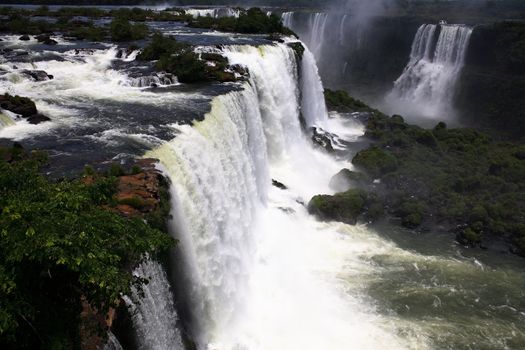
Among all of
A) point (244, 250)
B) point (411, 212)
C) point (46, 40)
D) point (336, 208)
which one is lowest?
point (411, 212)

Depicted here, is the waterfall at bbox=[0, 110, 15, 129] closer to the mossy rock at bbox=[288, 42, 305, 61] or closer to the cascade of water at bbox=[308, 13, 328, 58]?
the mossy rock at bbox=[288, 42, 305, 61]

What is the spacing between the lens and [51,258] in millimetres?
4574

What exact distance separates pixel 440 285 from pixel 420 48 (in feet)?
110

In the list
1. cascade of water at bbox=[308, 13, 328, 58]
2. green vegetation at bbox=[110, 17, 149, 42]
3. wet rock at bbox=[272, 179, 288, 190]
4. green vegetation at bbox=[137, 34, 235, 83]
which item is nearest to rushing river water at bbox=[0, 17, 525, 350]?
Answer: wet rock at bbox=[272, 179, 288, 190]

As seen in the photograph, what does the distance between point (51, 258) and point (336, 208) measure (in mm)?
15443

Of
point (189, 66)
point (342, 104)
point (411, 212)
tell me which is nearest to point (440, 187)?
point (411, 212)

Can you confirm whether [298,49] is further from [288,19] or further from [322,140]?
[288,19]

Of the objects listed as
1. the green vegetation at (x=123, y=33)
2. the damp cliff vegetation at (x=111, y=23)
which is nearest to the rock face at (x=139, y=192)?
the green vegetation at (x=123, y=33)

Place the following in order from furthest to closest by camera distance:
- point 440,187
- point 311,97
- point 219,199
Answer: point 311,97, point 440,187, point 219,199

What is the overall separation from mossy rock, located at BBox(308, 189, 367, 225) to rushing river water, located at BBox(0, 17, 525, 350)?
1.28 feet

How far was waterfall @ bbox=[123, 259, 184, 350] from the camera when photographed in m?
7.50

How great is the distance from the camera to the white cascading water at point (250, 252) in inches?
442

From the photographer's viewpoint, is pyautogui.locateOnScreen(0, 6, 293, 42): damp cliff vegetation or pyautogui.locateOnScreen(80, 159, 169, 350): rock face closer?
pyautogui.locateOnScreen(80, 159, 169, 350): rock face

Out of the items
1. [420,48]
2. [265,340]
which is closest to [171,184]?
[265,340]
